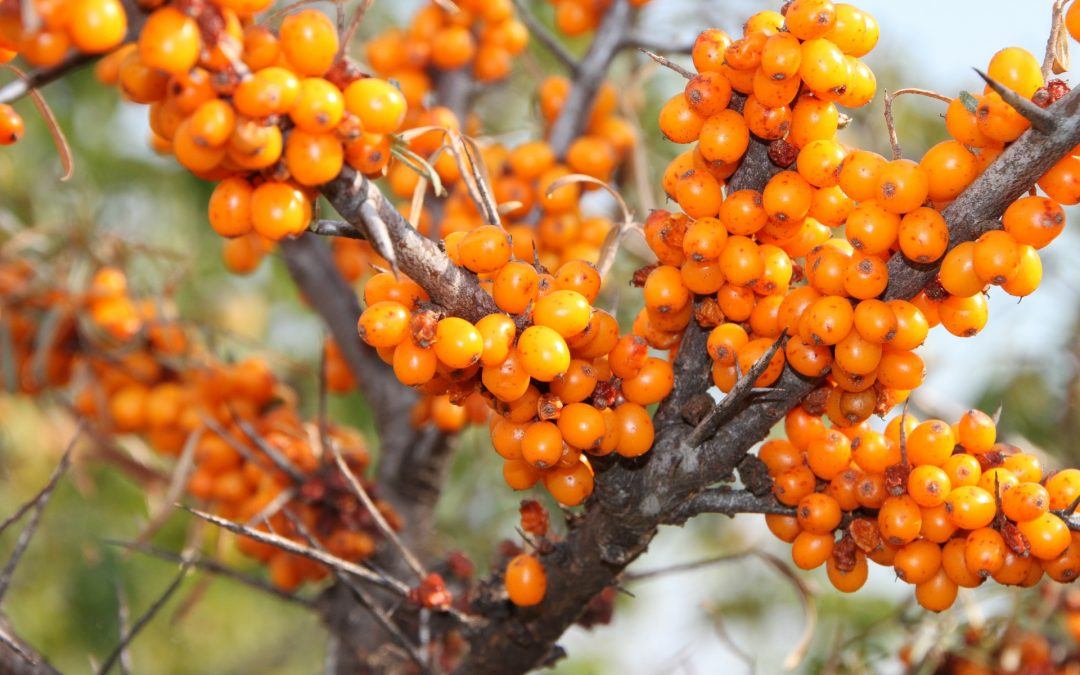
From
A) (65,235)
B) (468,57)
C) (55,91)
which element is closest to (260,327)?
(55,91)

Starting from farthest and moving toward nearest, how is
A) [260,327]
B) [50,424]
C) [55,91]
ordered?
[260,327] → [55,91] → [50,424]

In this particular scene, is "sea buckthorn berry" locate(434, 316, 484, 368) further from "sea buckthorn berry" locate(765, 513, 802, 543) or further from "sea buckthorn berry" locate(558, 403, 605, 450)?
"sea buckthorn berry" locate(765, 513, 802, 543)

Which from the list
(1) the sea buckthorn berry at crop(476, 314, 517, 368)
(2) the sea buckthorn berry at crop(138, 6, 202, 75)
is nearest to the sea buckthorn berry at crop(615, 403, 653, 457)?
(1) the sea buckthorn berry at crop(476, 314, 517, 368)

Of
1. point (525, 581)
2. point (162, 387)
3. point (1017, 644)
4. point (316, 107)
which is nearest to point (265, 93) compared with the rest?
point (316, 107)

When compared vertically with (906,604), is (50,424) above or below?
below

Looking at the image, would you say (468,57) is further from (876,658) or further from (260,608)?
(260,608)

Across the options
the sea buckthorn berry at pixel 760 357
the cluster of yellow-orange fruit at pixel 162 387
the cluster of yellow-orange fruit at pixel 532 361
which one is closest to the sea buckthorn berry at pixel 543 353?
the cluster of yellow-orange fruit at pixel 532 361

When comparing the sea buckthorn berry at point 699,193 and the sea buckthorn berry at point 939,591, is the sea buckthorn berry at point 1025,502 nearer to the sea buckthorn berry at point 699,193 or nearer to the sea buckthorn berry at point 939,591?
the sea buckthorn berry at point 939,591
